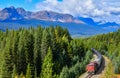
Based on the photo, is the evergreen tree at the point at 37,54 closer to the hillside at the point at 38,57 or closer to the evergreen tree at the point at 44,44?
the hillside at the point at 38,57

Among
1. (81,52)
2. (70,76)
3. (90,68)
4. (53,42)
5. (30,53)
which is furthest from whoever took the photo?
(81,52)

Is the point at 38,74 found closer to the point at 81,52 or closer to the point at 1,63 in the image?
the point at 1,63

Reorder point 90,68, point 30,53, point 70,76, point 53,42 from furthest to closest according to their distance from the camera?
point 53,42
point 30,53
point 90,68
point 70,76

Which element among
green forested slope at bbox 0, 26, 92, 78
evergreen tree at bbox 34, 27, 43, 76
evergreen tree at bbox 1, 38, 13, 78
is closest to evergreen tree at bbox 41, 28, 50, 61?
green forested slope at bbox 0, 26, 92, 78

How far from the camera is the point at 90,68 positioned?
10594 cm

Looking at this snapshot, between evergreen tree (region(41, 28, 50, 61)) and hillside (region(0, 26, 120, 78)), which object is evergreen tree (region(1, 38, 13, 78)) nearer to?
hillside (region(0, 26, 120, 78))

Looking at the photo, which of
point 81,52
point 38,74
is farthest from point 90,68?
point 81,52

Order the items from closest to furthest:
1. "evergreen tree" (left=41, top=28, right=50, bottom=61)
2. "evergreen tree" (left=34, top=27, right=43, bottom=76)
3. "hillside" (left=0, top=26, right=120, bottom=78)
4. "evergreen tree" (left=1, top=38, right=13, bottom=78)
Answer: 1. "evergreen tree" (left=1, top=38, right=13, bottom=78)
2. "hillside" (left=0, top=26, right=120, bottom=78)
3. "evergreen tree" (left=34, top=27, right=43, bottom=76)
4. "evergreen tree" (left=41, top=28, right=50, bottom=61)

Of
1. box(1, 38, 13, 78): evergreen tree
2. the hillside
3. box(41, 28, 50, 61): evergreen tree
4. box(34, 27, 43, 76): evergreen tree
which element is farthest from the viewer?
box(41, 28, 50, 61): evergreen tree

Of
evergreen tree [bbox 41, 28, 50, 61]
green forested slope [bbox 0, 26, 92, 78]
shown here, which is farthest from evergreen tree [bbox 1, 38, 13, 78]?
evergreen tree [bbox 41, 28, 50, 61]

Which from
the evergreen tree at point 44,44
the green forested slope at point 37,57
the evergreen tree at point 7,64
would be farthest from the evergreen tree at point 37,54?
the evergreen tree at point 7,64

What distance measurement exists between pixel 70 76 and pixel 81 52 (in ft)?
184

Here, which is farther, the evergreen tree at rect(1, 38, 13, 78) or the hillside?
the hillside

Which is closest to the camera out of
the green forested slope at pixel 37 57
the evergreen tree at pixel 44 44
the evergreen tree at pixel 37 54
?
the green forested slope at pixel 37 57
